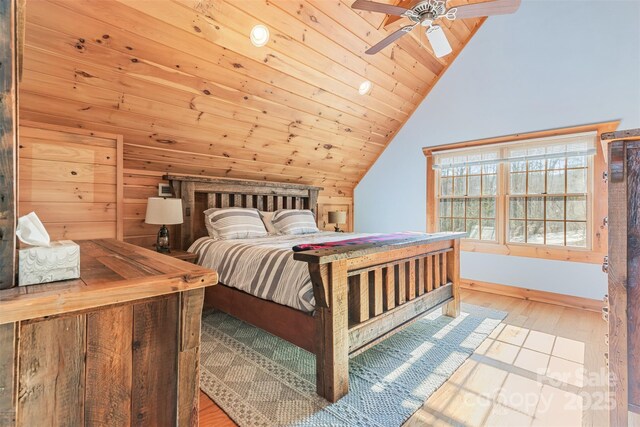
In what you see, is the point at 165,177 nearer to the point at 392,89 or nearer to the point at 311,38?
the point at 311,38

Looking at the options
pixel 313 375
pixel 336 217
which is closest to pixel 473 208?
pixel 336 217

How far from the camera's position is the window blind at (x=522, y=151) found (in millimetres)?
3139

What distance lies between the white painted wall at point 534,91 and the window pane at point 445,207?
0.26m

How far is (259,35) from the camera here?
236 cm

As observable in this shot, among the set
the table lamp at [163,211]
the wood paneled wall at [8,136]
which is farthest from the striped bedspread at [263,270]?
the wood paneled wall at [8,136]

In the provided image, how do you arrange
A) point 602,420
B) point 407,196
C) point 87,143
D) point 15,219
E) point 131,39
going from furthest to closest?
point 407,196
point 87,143
point 131,39
point 602,420
point 15,219


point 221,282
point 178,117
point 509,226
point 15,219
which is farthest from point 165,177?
point 509,226

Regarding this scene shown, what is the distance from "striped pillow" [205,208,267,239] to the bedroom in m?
0.08

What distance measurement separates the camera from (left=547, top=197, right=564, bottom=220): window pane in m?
3.33

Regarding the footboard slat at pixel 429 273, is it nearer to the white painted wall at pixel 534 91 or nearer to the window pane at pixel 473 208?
the white painted wall at pixel 534 91

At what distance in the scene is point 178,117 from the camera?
2.69 meters

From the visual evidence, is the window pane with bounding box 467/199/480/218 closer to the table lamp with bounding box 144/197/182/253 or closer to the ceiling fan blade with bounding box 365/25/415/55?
the ceiling fan blade with bounding box 365/25/415/55

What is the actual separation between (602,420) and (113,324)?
2227 millimetres

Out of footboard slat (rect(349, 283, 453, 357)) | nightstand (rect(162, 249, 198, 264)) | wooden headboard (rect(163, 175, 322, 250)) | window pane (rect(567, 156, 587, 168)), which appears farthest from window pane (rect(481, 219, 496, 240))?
nightstand (rect(162, 249, 198, 264))
